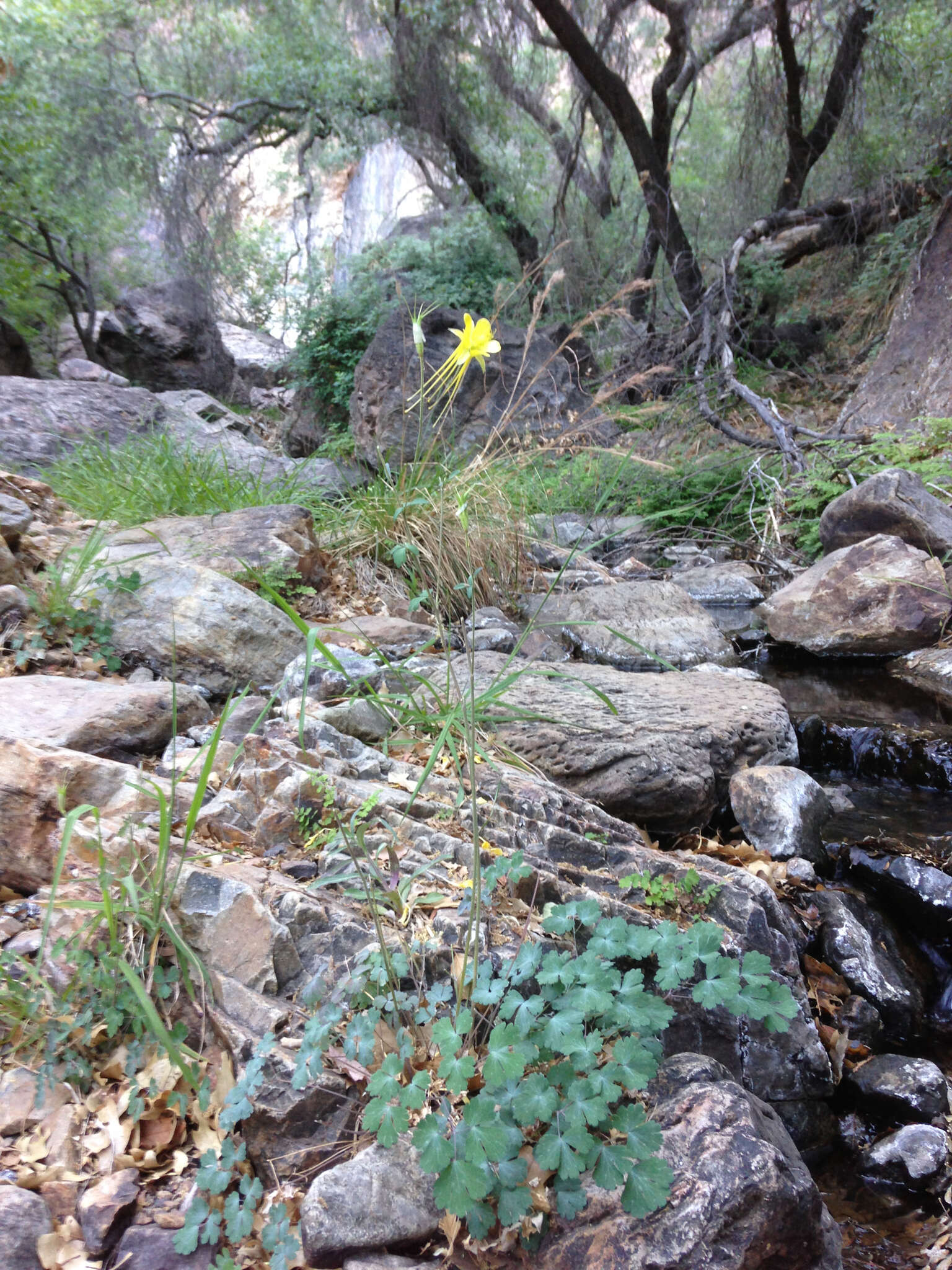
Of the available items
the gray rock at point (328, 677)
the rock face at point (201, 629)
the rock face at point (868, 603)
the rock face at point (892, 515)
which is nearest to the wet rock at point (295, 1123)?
the gray rock at point (328, 677)

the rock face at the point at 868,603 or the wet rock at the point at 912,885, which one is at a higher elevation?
the rock face at the point at 868,603

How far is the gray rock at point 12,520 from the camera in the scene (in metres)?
2.92

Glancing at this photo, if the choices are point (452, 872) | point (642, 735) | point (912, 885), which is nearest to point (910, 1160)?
point (912, 885)

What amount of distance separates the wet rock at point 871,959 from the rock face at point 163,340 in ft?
37.2

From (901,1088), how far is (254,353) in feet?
51.0

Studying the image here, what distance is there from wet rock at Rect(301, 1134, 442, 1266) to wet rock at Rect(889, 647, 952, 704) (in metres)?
3.18

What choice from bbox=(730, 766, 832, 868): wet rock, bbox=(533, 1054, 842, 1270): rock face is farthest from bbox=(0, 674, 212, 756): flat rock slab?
bbox=(730, 766, 832, 868): wet rock

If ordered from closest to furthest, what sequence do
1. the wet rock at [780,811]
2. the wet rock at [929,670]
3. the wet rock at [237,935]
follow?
the wet rock at [237,935]
the wet rock at [780,811]
the wet rock at [929,670]

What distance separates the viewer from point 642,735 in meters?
2.40

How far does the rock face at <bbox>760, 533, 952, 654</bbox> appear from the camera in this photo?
3.93m

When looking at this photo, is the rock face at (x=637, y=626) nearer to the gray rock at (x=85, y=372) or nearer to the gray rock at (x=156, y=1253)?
the gray rock at (x=156, y=1253)

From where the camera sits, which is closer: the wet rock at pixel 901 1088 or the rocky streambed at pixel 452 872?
the rocky streambed at pixel 452 872

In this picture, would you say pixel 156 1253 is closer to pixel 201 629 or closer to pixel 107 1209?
pixel 107 1209

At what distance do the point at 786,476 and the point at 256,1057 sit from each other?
552cm
